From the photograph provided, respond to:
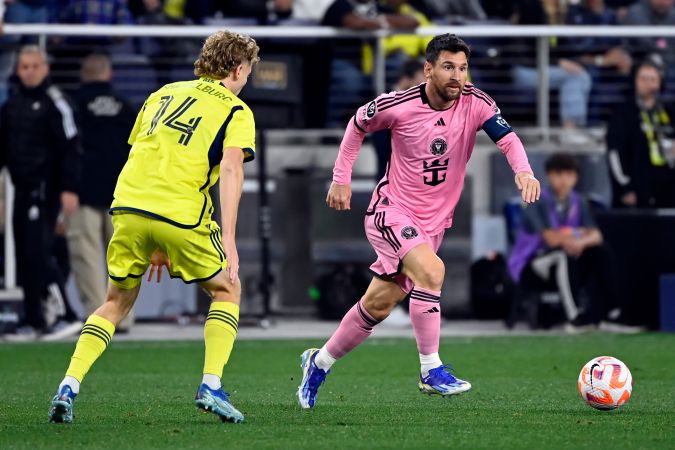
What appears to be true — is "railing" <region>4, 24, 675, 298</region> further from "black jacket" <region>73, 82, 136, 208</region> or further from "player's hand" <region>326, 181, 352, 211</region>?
"player's hand" <region>326, 181, 352, 211</region>

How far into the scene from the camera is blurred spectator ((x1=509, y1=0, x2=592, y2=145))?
17.8 m

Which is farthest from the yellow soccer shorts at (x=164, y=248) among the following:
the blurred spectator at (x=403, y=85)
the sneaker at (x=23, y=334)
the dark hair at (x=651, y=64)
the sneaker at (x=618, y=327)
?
the dark hair at (x=651, y=64)

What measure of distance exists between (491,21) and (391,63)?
5.08ft

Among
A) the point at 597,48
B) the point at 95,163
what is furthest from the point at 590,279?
the point at 95,163

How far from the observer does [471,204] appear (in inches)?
664

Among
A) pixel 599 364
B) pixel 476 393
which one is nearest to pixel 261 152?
pixel 476 393

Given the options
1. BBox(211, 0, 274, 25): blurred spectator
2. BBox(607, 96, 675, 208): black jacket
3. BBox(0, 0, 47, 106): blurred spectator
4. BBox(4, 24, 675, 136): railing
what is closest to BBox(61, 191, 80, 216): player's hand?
BBox(0, 0, 47, 106): blurred spectator

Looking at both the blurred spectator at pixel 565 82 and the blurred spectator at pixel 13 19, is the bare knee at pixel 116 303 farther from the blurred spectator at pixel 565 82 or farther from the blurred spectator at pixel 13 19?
the blurred spectator at pixel 565 82

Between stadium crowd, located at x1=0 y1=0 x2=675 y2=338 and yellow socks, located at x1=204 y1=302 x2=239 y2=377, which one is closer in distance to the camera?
yellow socks, located at x1=204 y1=302 x2=239 y2=377

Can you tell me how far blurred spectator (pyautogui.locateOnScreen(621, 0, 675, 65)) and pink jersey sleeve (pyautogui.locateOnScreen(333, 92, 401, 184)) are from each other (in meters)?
10.0

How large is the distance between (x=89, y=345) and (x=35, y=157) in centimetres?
717

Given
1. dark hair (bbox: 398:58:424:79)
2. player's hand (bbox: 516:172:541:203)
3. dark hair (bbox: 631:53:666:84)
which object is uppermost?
dark hair (bbox: 631:53:666:84)

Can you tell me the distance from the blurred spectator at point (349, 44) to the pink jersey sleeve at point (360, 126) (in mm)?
7856

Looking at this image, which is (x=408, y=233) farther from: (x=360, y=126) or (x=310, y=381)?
(x=310, y=381)
